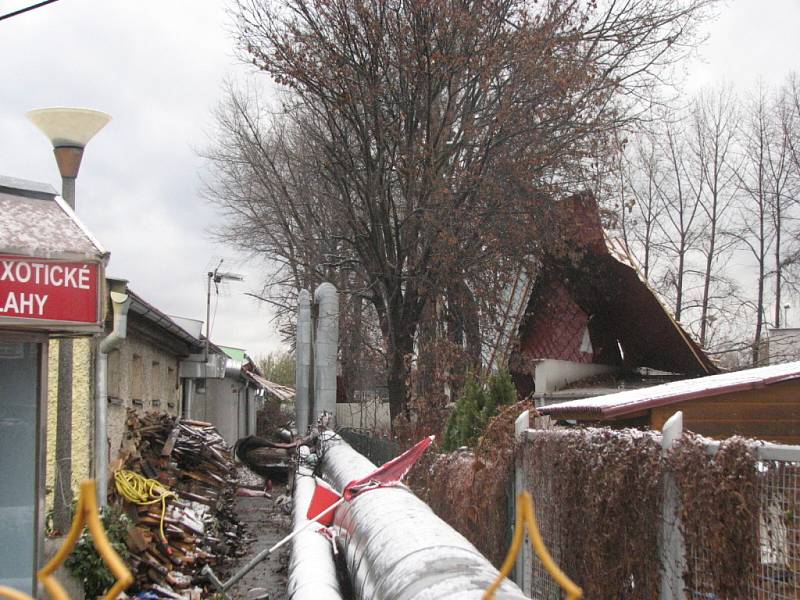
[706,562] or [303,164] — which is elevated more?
[303,164]

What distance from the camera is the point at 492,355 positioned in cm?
1958

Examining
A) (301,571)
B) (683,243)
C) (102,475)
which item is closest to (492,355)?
(102,475)

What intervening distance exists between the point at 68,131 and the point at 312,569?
13.2 ft

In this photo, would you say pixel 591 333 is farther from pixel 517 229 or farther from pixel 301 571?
pixel 301 571

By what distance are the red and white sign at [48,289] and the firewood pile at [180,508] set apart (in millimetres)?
4479

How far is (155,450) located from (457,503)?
25.9 feet

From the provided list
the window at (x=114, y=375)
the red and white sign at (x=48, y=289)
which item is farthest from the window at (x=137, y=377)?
the red and white sign at (x=48, y=289)

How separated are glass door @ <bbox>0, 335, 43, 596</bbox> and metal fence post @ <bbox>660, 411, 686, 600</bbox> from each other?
4.82 meters

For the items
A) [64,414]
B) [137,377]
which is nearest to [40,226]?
[64,414]

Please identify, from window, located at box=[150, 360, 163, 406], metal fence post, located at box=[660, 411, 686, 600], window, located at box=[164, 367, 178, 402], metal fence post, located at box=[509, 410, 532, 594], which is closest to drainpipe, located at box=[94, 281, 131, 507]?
metal fence post, located at box=[509, 410, 532, 594]

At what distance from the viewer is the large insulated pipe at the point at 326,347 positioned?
2420cm

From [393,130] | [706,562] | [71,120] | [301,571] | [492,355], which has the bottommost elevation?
[301,571]

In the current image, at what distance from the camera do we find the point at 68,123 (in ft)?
25.8

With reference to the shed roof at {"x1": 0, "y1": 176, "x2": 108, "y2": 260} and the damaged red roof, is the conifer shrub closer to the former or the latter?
the shed roof at {"x1": 0, "y1": 176, "x2": 108, "y2": 260}
